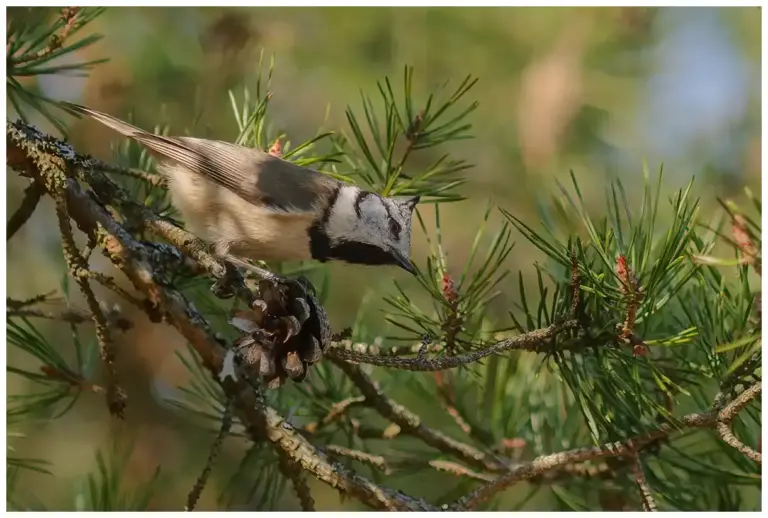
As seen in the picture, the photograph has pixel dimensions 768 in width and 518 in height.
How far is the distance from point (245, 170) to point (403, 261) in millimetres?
194

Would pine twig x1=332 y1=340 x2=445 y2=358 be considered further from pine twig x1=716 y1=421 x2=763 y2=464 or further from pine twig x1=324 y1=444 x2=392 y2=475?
pine twig x1=716 y1=421 x2=763 y2=464

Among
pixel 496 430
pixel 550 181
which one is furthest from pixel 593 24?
pixel 496 430

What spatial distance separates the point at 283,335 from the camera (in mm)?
556

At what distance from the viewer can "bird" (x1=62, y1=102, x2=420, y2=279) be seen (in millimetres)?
701

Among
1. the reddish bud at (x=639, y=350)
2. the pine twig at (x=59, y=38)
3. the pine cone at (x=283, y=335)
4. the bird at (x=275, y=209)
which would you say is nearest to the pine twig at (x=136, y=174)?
the bird at (x=275, y=209)

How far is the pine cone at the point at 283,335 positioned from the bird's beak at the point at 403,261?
5.5 inches

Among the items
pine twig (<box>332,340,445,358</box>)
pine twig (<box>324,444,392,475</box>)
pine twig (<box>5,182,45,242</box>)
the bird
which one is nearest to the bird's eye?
the bird

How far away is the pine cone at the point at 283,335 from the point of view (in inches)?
21.6

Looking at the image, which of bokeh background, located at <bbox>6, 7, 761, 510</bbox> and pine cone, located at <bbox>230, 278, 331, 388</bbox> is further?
bokeh background, located at <bbox>6, 7, 761, 510</bbox>

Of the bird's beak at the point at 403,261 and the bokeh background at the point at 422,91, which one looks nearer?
the bird's beak at the point at 403,261

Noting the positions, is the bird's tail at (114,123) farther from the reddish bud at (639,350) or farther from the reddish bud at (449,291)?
the reddish bud at (639,350)

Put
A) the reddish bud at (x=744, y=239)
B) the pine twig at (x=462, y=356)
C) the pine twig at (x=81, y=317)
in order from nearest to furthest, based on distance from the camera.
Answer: the reddish bud at (x=744, y=239), the pine twig at (x=462, y=356), the pine twig at (x=81, y=317)

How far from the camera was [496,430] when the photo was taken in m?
0.81

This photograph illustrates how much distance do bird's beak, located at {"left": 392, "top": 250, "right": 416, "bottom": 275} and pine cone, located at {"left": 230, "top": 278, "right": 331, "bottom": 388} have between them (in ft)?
0.46
